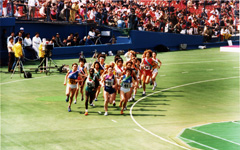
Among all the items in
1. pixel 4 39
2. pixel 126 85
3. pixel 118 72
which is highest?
pixel 4 39

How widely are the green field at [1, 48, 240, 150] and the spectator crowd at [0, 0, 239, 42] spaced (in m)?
10.1

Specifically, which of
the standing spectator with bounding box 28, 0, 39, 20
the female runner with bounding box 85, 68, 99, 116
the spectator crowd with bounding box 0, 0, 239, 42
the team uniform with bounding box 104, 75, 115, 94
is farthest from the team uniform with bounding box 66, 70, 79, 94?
the standing spectator with bounding box 28, 0, 39, 20

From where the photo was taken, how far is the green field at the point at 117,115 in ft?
46.1

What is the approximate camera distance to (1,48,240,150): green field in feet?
46.1

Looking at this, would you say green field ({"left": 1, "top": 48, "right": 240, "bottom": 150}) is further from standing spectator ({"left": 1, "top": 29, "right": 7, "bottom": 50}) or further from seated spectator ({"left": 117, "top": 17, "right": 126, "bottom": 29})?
seated spectator ({"left": 117, "top": 17, "right": 126, "bottom": 29})

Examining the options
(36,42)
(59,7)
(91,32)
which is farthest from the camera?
(91,32)

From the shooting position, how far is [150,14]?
44188 millimetres

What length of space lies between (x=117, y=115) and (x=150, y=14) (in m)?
27.6

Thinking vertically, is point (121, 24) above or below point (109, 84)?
above

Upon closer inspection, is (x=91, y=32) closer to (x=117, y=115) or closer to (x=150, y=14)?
(x=150, y=14)

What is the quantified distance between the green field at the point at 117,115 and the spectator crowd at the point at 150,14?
1006 cm

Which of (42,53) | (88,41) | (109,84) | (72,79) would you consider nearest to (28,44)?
(42,53)

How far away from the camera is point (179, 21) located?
152 feet

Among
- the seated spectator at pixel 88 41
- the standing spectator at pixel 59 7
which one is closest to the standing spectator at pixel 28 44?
the standing spectator at pixel 59 7
